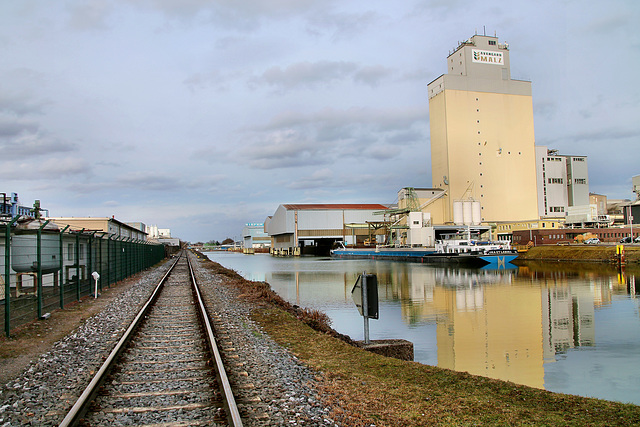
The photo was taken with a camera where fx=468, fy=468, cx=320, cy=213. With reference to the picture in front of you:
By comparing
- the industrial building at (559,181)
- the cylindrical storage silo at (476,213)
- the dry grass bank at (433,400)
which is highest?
the industrial building at (559,181)

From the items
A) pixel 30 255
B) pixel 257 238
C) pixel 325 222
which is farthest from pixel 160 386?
pixel 257 238

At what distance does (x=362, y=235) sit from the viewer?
104062mm

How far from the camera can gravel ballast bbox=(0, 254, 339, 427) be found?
4.69m

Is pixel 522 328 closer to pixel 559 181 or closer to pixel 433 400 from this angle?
pixel 433 400

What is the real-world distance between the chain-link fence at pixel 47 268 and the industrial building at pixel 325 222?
72494mm

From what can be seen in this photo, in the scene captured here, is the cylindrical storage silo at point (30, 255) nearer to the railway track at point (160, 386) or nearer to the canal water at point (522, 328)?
the railway track at point (160, 386)

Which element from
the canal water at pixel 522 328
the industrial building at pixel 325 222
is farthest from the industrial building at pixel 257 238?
the canal water at pixel 522 328

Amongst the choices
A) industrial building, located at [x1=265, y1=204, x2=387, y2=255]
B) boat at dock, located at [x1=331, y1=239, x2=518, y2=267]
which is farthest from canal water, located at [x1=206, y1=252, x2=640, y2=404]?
industrial building, located at [x1=265, y1=204, x2=387, y2=255]

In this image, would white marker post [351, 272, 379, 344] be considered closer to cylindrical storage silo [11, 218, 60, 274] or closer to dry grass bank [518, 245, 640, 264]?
cylindrical storage silo [11, 218, 60, 274]

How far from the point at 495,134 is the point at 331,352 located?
79.3 meters

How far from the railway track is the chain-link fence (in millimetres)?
2960

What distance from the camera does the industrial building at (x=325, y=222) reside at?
9856 centimetres

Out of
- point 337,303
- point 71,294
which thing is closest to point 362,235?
point 337,303

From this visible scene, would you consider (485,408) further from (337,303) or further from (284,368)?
(337,303)
